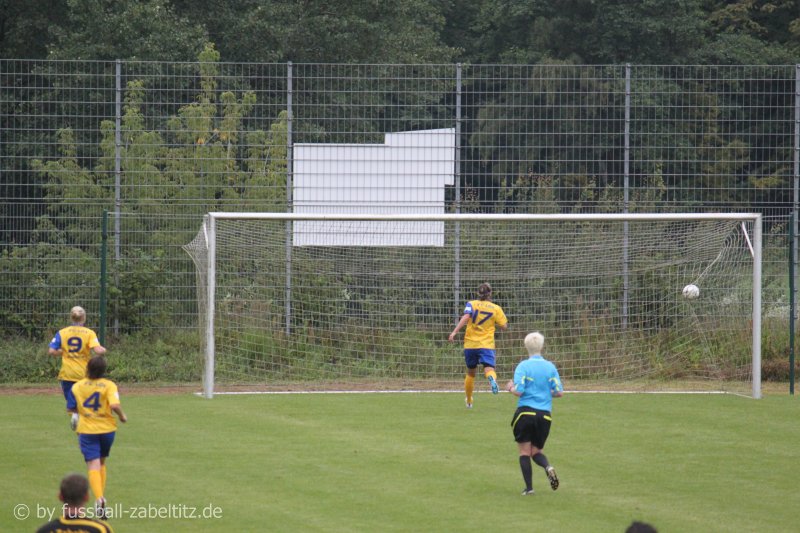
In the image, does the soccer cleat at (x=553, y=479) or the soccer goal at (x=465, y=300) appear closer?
the soccer cleat at (x=553, y=479)

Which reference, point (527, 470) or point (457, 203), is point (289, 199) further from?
point (527, 470)

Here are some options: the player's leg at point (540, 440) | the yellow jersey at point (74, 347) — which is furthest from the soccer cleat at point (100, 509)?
the player's leg at point (540, 440)

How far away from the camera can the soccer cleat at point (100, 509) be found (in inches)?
370

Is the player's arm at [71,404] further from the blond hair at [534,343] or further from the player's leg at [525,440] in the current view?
the blond hair at [534,343]

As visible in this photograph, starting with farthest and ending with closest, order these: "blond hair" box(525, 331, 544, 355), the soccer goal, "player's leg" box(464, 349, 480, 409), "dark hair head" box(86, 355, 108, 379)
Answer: the soccer goal → "player's leg" box(464, 349, 480, 409) → "blond hair" box(525, 331, 544, 355) → "dark hair head" box(86, 355, 108, 379)

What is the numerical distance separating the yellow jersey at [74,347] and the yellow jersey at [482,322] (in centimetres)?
594

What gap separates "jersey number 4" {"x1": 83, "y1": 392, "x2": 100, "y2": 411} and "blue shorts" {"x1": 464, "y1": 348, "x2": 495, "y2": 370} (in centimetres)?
777

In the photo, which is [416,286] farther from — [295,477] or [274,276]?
[295,477]

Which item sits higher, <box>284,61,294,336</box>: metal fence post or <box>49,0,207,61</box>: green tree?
<box>49,0,207,61</box>: green tree

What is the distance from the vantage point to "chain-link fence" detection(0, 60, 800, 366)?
20406mm

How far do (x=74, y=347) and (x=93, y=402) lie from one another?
3218 millimetres

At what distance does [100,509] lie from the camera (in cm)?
942

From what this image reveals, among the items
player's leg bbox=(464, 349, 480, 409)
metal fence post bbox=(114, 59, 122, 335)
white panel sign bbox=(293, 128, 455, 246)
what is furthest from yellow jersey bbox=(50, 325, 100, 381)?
white panel sign bbox=(293, 128, 455, 246)

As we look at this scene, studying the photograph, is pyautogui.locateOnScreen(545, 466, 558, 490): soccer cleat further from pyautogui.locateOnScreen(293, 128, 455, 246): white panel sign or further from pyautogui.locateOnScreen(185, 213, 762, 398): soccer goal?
pyautogui.locateOnScreen(293, 128, 455, 246): white panel sign
